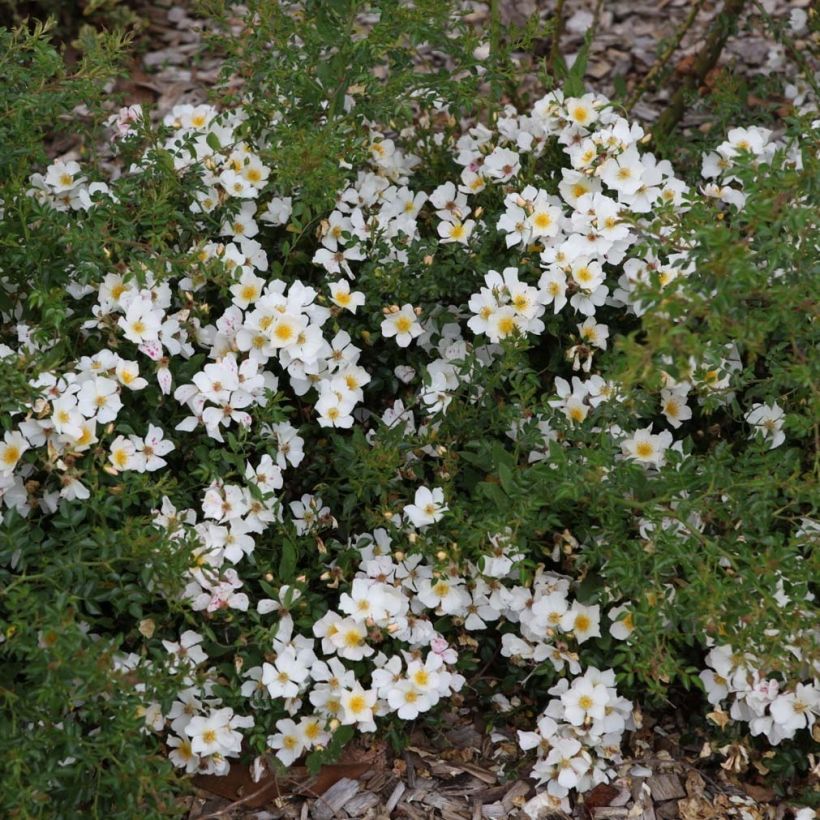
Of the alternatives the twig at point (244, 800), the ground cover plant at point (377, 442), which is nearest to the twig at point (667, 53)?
the ground cover plant at point (377, 442)

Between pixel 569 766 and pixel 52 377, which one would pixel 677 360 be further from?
pixel 52 377

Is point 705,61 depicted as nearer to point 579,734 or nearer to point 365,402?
point 365,402

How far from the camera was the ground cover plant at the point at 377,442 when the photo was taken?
2.58m

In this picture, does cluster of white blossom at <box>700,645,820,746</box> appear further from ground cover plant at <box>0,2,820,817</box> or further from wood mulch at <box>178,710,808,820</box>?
wood mulch at <box>178,710,808,820</box>

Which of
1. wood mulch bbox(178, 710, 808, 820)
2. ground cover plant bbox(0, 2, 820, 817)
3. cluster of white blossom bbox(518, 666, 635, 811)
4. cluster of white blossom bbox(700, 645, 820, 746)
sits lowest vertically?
wood mulch bbox(178, 710, 808, 820)

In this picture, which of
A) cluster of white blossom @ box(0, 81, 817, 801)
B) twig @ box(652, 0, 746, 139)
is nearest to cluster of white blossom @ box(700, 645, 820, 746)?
cluster of white blossom @ box(0, 81, 817, 801)

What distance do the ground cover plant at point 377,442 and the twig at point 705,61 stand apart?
32.2 inches

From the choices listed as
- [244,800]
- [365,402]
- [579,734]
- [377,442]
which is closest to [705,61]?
[365,402]

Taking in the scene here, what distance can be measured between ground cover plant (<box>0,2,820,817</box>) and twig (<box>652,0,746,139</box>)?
2.68 ft

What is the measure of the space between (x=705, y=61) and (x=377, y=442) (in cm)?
218

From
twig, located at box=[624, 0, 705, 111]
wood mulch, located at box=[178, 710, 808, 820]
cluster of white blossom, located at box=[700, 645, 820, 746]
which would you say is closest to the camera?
cluster of white blossom, located at box=[700, 645, 820, 746]

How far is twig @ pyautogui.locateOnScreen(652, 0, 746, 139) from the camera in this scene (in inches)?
157

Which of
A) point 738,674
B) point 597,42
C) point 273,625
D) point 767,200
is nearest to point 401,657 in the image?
point 273,625

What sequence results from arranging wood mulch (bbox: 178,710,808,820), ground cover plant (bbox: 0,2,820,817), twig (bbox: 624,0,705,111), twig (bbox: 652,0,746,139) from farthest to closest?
twig (bbox: 624,0,705,111) → twig (bbox: 652,0,746,139) → wood mulch (bbox: 178,710,808,820) → ground cover plant (bbox: 0,2,820,817)
